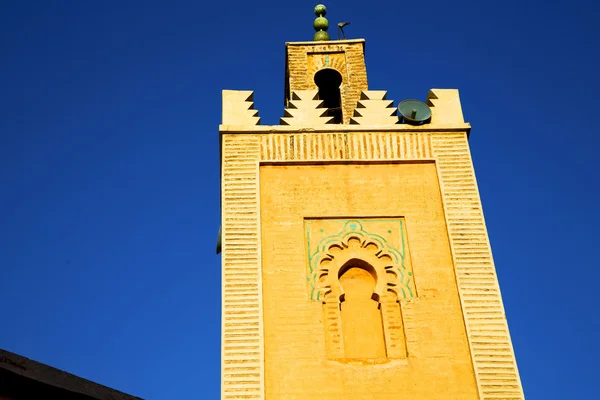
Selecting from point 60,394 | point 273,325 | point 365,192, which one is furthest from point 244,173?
point 60,394

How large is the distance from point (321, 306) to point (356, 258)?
68cm

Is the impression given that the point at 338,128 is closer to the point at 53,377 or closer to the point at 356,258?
the point at 356,258

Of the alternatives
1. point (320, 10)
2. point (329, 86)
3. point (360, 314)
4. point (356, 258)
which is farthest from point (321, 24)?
point (360, 314)

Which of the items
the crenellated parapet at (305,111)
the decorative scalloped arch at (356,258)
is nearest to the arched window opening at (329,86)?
the crenellated parapet at (305,111)

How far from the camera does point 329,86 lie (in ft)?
42.8

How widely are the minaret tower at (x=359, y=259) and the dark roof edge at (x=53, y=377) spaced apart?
2508 mm

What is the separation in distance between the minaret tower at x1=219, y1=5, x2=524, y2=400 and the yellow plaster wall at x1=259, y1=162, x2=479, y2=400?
1 cm

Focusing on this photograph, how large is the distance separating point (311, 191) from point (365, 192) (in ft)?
1.93

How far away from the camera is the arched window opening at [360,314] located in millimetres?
8758

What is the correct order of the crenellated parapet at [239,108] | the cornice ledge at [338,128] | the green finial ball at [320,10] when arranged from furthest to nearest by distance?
the green finial ball at [320,10]
the crenellated parapet at [239,108]
the cornice ledge at [338,128]

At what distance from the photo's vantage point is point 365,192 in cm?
984

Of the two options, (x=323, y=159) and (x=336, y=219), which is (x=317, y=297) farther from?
(x=323, y=159)

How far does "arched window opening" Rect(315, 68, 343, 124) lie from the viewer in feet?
42.3

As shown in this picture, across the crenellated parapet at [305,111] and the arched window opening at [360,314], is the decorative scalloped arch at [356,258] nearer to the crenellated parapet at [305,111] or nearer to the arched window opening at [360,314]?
the arched window opening at [360,314]
